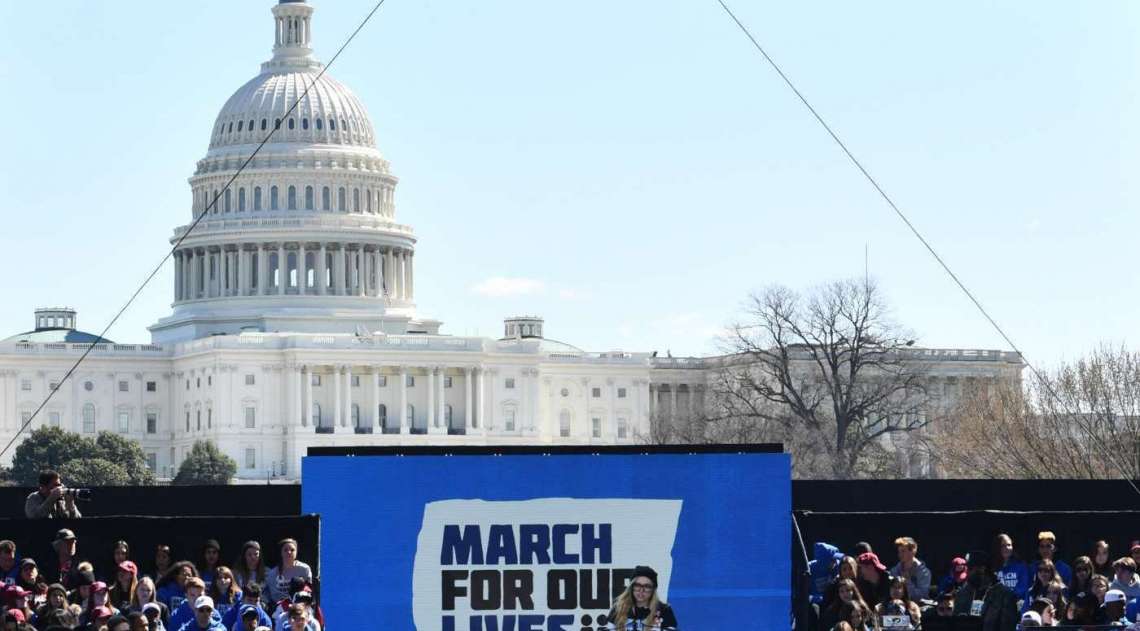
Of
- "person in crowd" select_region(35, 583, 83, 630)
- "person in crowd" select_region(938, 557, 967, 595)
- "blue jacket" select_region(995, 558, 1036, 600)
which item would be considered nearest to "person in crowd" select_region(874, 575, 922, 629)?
"person in crowd" select_region(938, 557, 967, 595)

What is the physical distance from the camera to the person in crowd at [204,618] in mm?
25812

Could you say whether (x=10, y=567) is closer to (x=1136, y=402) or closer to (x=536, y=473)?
(x=536, y=473)

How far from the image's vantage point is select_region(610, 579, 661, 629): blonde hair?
2322 cm

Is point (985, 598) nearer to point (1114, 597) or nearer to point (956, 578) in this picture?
point (1114, 597)

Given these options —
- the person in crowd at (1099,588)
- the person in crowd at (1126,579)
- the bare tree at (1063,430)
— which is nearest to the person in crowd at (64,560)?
the person in crowd at (1099,588)

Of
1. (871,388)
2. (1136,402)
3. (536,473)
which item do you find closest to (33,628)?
(536,473)

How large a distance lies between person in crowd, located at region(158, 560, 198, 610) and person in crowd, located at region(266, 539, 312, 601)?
2.10ft

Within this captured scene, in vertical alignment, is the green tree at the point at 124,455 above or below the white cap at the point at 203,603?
above

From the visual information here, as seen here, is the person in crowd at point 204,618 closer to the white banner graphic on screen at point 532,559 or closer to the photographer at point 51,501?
the white banner graphic on screen at point 532,559

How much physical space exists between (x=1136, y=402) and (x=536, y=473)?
203ft

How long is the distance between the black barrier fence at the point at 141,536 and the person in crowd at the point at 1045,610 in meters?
6.02

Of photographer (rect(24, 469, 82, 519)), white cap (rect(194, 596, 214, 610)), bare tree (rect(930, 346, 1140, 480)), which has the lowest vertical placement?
white cap (rect(194, 596, 214, 610))

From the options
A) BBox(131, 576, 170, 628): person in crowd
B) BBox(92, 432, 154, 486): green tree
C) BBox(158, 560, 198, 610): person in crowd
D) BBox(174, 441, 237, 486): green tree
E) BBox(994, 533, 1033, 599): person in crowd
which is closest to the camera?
BBox(131, 576, 170, 628): person in crowd

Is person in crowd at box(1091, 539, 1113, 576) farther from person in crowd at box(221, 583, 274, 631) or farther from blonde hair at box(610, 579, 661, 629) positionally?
person in crowd at box(221, 583, 274, 631)
